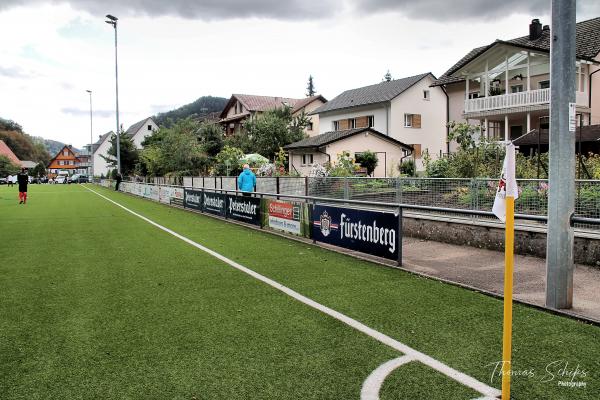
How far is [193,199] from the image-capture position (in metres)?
21.3

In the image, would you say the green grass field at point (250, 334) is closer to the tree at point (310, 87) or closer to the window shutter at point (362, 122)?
the window shutter at point (362, 122)

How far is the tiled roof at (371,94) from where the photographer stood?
41.9 meters

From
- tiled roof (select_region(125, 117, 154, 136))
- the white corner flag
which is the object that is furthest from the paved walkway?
tiled roof (select_region(125, 117, 154, 136))

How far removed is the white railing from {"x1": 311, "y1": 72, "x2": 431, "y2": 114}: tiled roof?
11.0 meters

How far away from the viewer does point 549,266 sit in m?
5.79

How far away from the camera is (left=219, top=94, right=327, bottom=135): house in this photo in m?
61.8

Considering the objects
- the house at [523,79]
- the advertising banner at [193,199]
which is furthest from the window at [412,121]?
the advertising banner at [193,199]

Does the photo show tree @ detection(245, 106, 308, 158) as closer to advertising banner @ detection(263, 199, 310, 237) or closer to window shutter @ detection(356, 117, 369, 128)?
window shutter @ detection(356, 117, 369, 128)

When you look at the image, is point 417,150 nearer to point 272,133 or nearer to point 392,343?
point 272,133

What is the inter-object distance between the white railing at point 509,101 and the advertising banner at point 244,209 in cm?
1847

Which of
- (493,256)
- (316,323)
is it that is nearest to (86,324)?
(316,323)

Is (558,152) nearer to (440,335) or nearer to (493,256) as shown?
(440,335)

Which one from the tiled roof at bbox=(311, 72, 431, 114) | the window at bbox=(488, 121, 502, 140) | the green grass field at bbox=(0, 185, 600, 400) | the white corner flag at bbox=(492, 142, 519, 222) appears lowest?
the green grass field at bbox=(0, 185, 600, 400)

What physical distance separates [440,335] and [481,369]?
0.85 m
